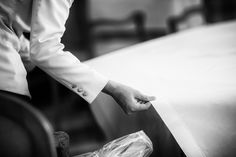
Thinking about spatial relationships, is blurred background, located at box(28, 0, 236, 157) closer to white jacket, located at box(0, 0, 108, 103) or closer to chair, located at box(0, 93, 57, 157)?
white jacket, located at box(0, 0, 108, 103)

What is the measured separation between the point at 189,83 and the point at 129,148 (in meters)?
0.35

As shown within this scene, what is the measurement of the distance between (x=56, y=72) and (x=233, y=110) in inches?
23.4

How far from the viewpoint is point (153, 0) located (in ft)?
14.4

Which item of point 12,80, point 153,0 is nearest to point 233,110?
point 12,80

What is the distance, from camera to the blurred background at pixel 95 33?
3078 millimetres

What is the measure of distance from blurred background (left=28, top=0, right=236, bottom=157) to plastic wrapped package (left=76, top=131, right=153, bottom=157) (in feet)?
3.70

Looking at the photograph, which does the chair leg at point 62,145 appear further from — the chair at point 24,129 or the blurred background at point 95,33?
the blurred background at point 95,33

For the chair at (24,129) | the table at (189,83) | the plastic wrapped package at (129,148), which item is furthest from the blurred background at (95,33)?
the chair at (24,129)

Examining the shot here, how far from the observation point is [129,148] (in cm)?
118

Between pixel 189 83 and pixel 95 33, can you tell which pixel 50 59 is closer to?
pixel 189 83

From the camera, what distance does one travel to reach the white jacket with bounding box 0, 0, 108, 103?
3.46 feet

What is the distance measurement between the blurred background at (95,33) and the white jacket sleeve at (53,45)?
1.22 m

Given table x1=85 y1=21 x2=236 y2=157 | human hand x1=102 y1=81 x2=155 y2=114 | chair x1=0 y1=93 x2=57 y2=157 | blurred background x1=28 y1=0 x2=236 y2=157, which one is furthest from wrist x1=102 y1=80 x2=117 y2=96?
blurred background x1=28 y1=0 x2=236 y2=157

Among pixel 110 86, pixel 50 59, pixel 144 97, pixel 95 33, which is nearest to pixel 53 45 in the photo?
pixel 50 59
